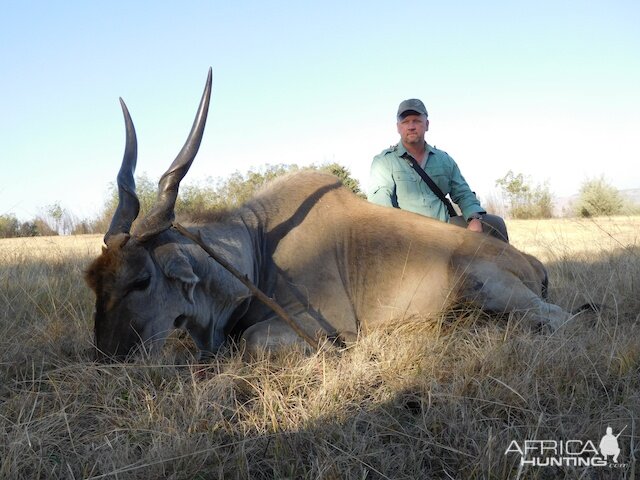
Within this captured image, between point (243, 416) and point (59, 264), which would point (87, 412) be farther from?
point (59, 264)

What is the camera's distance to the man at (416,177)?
645 cm

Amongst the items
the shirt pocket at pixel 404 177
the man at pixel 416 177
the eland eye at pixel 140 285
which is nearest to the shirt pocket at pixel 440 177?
the man at pixel 416 177

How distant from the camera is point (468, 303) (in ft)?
14.1

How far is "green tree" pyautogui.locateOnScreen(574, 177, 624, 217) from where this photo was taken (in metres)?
28.6

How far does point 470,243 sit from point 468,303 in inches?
20.9

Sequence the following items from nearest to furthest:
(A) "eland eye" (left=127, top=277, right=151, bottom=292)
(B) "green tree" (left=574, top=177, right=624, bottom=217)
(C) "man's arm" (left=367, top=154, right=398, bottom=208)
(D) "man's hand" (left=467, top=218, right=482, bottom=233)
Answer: (A) "eland eye" (left=127, top=277, right=151, bottom=292)
(D) "man's hand" (left=467, top=218, right=482, bottom=233)
(C) "man's arm" (left=367, top=154, right=398, bottom=208)
(B) "green tree" (left=574, top=177, right=624, bottom=217)

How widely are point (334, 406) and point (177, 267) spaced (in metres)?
1.41

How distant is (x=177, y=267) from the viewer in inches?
140

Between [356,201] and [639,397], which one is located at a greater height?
[356,201]

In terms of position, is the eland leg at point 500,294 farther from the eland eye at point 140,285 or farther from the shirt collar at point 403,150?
the shirt collar at point 403,150

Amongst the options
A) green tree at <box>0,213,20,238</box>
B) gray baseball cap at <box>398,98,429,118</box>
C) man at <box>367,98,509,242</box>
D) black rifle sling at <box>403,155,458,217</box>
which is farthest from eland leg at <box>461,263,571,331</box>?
green tree at <box>0,213,20,238</box>

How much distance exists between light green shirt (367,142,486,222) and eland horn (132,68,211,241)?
9.93 ft

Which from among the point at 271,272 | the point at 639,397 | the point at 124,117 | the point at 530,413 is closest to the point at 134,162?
the point at 124,117

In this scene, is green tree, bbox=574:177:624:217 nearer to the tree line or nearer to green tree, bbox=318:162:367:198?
the tree line
